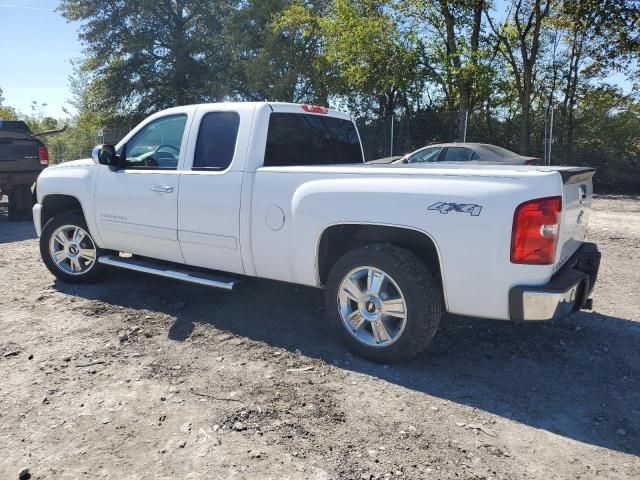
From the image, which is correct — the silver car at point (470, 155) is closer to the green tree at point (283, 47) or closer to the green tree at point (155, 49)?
the green tree at point (283, 47)

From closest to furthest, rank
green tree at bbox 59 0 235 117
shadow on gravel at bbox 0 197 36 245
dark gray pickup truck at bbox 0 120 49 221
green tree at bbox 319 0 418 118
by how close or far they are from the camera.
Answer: shadow on gravel at bbox 0 197 36 245, dark gray pickup truck at bbox 0 120 49 221, green tree at bbox 319 0 418 118, green tree at bbox 59 0 235 117

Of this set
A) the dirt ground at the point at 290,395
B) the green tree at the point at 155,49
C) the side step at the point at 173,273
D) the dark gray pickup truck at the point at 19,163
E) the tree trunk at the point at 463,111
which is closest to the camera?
the dirt ground at the point at 290,395

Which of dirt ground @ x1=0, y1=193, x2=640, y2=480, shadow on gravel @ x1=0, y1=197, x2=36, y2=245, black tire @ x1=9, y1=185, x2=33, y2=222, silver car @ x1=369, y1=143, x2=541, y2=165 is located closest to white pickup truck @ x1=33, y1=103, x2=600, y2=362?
dirt ground @ x1=0, y1=193, x2=640, y2=480

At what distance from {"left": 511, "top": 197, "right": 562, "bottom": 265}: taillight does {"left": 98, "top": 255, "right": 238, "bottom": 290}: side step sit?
7.62 feet

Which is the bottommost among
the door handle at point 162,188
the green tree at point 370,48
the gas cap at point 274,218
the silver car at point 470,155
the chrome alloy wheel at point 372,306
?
the chrome alloy wheel at point 372,306

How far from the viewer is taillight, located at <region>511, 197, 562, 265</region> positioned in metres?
3.12

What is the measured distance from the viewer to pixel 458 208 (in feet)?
10.8

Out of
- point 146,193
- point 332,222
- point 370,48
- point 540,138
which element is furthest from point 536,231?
point 370,48

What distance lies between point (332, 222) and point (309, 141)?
1402mm

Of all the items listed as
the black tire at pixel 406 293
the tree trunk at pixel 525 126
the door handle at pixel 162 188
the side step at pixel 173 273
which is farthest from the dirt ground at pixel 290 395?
the tree trunk at pixel 525 126

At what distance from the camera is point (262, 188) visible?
4148 mm

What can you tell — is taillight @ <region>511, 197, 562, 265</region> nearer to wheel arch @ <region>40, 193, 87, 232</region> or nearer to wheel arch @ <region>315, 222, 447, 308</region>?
wheel arch @ <region>315, 222, 447, 308</region>

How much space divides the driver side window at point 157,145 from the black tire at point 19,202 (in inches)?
273

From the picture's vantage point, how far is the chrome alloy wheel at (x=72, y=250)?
5.68 meters
